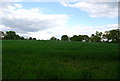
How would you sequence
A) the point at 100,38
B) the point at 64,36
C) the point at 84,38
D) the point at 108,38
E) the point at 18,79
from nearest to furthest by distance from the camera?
the point at 18,79 → the point at 108,38 → the point at 100,38 → the point at 84,38 → the point at 64,36

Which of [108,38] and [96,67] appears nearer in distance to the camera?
[96,67]

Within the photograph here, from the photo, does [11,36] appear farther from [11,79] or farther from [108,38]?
[11,79]

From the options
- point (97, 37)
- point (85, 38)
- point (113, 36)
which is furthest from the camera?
point (85, 38)

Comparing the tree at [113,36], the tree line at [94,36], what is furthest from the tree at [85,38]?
the tree at [113,36]

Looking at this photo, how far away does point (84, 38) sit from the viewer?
391ft

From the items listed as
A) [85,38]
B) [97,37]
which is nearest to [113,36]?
[97,37]

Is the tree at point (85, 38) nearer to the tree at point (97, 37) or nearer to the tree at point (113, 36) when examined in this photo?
the tree at point (97, 37)

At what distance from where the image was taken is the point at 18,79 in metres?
5.84

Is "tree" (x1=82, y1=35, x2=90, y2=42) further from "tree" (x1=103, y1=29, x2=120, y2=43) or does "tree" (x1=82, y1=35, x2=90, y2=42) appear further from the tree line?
"tree" (x1=103, y1=29, x2=120, y2=43)

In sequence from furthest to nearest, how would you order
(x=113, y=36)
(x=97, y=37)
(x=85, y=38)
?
(x=85, y=38), (x=97, y=37), (x=113, y=36)

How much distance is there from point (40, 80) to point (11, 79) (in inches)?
49.2

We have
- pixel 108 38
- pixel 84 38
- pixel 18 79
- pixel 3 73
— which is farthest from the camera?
pixel 84 38

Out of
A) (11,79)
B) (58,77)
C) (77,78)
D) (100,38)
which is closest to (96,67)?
(77,78)

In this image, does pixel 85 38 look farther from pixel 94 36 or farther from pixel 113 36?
pixel 113 36
